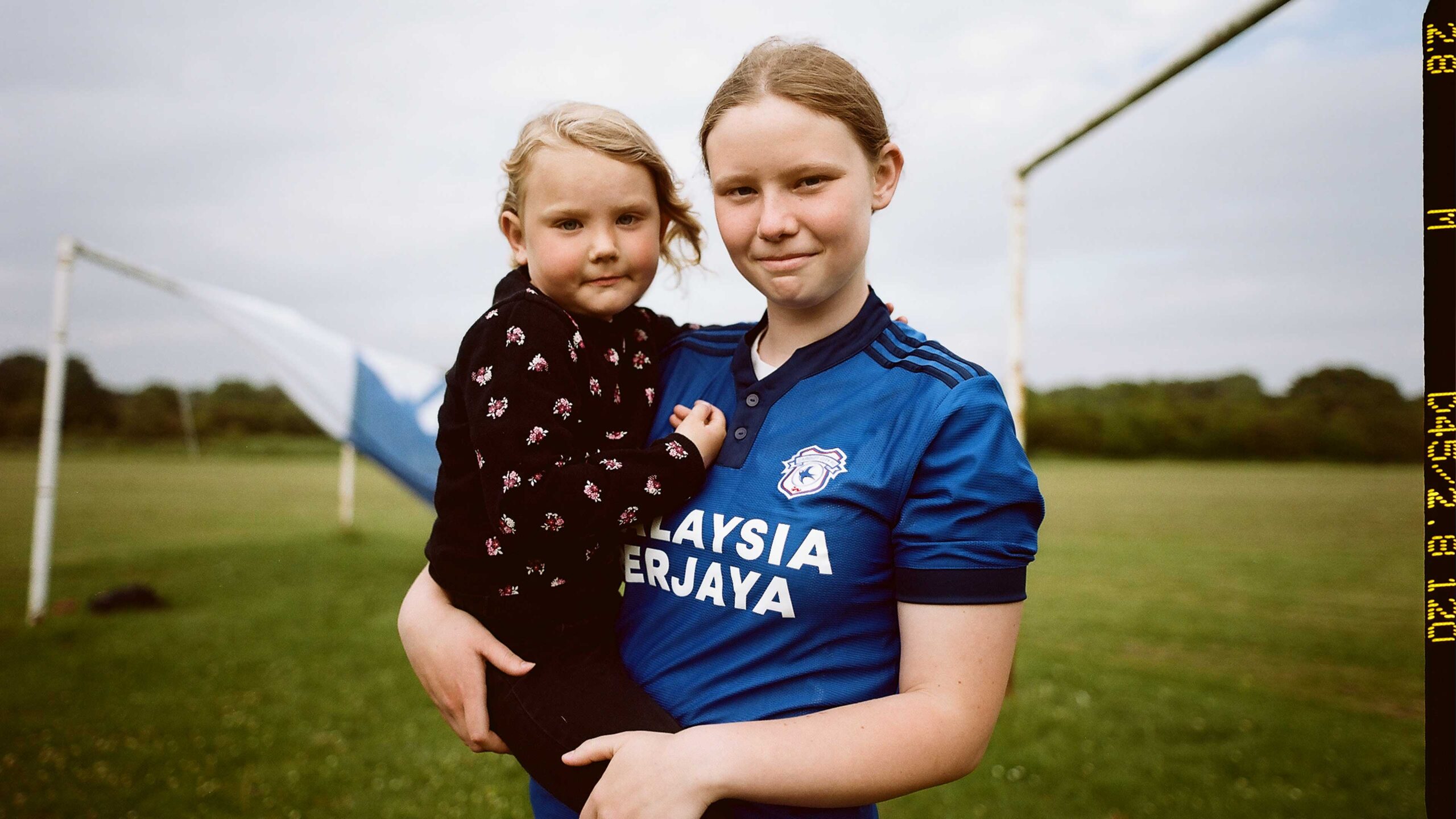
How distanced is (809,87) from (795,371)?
415mm

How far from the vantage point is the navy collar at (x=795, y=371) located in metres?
1.26

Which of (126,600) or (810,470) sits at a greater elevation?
(810,470)

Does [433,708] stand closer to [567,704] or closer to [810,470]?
[567,704]

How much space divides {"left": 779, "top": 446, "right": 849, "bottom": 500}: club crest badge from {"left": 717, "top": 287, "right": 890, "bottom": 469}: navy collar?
103mm

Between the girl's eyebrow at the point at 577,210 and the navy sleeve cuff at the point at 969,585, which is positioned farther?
the girl's eyebrow at the point at 577,210

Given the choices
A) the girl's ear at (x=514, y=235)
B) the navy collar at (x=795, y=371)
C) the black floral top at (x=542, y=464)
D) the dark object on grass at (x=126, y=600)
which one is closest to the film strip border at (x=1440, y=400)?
the navy collar at (x=795, y=371)

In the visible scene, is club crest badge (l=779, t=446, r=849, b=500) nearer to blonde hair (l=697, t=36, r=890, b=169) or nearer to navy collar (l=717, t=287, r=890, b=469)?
navy collar (l=717, t=287, r=890, b=469)

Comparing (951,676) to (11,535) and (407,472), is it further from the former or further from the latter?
(11,535)

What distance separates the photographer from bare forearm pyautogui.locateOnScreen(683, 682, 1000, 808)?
99cm

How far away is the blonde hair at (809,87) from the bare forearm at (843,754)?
31.1 inches

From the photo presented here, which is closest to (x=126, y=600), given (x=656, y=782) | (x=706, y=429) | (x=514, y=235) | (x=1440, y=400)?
(x=514, y=235)

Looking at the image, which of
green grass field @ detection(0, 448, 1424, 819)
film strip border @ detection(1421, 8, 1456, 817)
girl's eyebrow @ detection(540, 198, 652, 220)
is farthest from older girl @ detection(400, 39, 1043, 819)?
green grass field @ detection(0, 448, 1424, 819)

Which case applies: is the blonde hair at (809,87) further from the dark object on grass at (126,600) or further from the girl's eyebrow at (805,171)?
the dark object on grass at (126,600)

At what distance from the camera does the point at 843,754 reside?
993 mm
